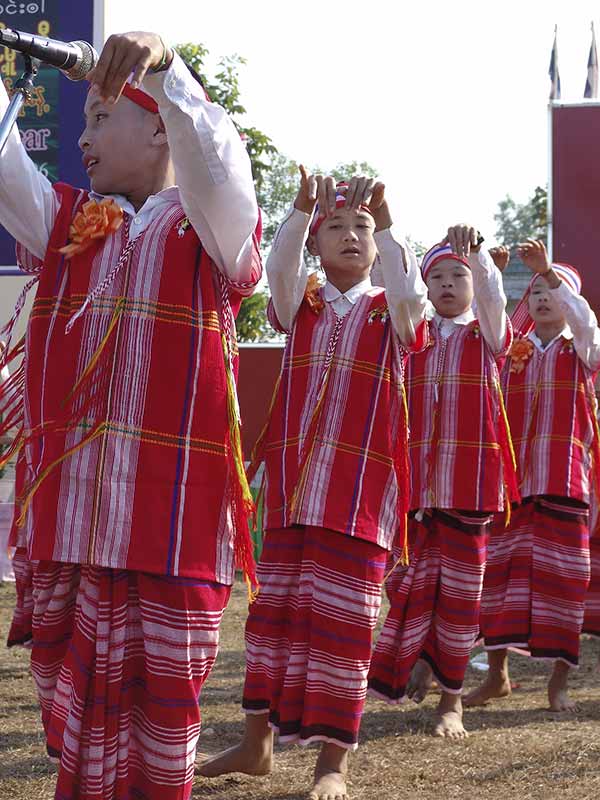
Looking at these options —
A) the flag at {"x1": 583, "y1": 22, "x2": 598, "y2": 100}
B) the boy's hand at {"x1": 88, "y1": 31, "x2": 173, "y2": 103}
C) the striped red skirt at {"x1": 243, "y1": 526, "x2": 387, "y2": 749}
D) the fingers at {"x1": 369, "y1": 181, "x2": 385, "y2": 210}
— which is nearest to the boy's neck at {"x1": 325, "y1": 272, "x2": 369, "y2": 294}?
the fingers at {"x1": 369, "y1": 181, "x2": 385, "y2": 210}

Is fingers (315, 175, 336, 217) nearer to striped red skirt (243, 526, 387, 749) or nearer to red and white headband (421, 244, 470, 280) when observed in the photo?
striped red skirt (243, 526, 387, 749)

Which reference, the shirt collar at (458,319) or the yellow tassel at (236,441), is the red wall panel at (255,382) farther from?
the yellow tassel at (236,441)

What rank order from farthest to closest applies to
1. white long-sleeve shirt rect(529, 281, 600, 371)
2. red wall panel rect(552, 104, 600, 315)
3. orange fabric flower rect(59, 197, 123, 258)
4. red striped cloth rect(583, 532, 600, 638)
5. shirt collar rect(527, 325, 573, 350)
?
red wall panel rect(552, 104, 600, 315), red striped cloth rect(583, 532, 600, 638), shirt collar rect(527, 325, 573, 350), white long-sleeve shirt rect(529, 281, 600, 371), orange fabric flower rect(59, 197, 123, 258)

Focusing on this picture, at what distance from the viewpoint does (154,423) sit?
2623mm

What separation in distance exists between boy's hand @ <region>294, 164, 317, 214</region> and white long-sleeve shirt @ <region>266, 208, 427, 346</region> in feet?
0.06

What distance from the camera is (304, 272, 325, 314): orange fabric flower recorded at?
164 inches

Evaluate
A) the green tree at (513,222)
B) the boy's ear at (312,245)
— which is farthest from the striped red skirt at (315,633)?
the green tree at (513,222)

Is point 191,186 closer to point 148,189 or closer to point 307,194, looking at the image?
point 148,189

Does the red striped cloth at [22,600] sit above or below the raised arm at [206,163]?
below

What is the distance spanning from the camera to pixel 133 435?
2621 mm

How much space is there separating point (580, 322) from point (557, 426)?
0.52 metres

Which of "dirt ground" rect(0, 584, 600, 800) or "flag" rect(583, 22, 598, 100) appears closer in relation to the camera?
"dirt ground" rect(0, 584, 600, 800)

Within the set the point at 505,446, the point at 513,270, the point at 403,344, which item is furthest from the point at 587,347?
the point at 513,270

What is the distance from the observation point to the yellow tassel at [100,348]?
262 centimetres
